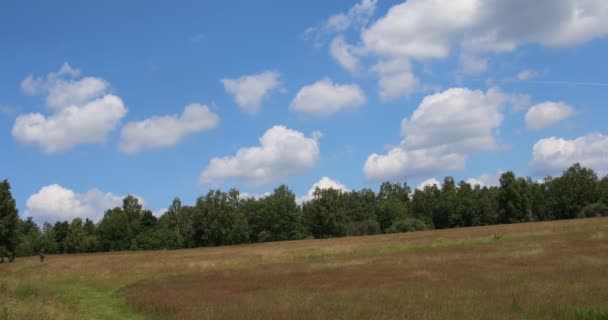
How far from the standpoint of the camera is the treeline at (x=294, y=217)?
410ft

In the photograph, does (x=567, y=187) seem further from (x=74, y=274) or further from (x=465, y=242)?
(x=74, y=274)

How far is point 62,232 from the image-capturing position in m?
148

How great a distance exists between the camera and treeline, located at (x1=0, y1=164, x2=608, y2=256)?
12500 cm

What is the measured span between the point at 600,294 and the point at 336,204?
11353 centimetres

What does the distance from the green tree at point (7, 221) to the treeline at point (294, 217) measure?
60.5 metres

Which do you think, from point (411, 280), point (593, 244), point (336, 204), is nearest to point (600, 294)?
point (411, 280)

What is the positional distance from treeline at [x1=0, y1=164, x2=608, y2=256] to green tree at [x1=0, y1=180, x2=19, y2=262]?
6053 centimetres

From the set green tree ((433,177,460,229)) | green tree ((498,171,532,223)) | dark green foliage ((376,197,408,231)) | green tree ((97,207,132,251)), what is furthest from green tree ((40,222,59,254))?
green tree ((498,171,532,223))

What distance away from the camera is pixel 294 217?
432 ft

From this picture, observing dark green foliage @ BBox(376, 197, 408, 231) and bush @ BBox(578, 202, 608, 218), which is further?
dark green foliage @ BBox(376, 197, 408, 231)

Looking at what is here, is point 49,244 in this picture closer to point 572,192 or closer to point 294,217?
point 294,217

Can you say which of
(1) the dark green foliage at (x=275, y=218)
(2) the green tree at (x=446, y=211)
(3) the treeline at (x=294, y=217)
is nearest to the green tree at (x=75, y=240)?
(3) the treeline at (x=294, y=217)

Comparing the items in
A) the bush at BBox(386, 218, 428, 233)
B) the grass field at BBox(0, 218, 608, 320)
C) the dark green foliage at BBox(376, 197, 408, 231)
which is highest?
the dark green foliage at BBox(376, 197, 408, 231)

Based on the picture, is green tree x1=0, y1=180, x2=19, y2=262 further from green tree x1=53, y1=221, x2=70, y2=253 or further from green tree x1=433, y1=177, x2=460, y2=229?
green tree x1=433, y1=177, x2=460, y2=229
